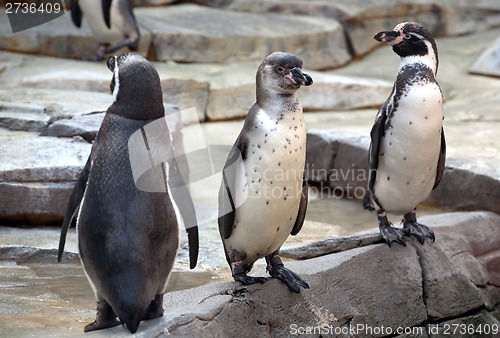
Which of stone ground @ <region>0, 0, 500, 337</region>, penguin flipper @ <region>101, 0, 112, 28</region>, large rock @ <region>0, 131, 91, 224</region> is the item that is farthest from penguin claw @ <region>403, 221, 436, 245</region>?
penguin flipper @ <region>101, 0, 112, 28</region>

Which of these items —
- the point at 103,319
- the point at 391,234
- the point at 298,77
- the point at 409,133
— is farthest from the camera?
the point at 391,234

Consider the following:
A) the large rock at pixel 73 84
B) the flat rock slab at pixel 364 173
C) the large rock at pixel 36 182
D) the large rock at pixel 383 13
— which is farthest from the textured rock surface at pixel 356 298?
the large rock at pixel 383 13

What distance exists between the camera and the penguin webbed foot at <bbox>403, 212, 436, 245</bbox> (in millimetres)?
4098

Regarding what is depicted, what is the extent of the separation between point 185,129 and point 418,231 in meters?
2.98

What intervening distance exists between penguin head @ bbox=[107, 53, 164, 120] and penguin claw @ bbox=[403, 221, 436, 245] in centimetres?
188

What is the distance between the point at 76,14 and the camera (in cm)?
855

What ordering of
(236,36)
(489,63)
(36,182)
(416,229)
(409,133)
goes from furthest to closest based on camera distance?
1. (489,63)
2. (236,36)
3. (36,182)
4. (416,229)
5. (409,133)

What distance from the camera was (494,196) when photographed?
513cm

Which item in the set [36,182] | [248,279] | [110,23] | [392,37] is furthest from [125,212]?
[110,23]

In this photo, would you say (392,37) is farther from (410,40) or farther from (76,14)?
(76,14)

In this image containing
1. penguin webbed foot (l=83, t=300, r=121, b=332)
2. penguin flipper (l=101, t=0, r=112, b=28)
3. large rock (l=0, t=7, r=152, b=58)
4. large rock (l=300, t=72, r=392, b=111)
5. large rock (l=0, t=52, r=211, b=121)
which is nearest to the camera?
penguin webbed foot (l=83, t=300, r=121, b=332)

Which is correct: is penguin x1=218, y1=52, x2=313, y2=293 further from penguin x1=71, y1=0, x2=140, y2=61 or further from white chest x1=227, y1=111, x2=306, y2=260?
penguin x1=71, y1=0, x2=140, y2=61

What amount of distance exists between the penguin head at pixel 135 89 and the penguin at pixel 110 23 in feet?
17.8

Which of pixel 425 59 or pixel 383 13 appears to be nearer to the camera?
pixel 425 59
